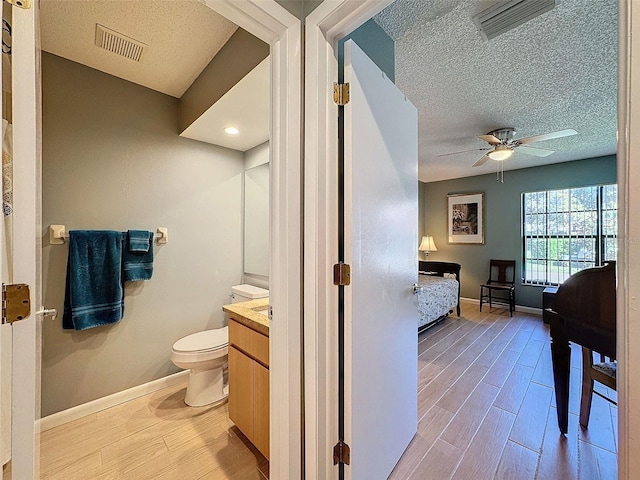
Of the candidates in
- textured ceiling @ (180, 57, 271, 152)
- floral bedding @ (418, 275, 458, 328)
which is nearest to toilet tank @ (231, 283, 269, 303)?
textured ceiling @ (180, 57, 271, 152)

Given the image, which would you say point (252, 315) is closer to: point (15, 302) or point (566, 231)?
point (15, 302)

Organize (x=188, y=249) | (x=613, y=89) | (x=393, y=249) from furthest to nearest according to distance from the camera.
Result: (x=188, y=249) < (x=613, y=89) < (x=393, y=249)

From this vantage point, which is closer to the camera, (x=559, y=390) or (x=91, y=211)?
(x=559, y=390)

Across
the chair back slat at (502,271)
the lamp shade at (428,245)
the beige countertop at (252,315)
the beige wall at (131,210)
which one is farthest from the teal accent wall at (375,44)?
the lamp shade at (428,245)

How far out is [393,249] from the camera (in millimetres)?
1418

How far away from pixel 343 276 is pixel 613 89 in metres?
2.85

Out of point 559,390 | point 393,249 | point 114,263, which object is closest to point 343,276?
point 393,249

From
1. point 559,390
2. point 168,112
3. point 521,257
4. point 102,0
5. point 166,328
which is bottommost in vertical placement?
point 559,390

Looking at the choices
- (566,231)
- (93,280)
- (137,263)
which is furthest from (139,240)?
(566,231)

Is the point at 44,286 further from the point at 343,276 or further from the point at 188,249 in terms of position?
the point at 343,276

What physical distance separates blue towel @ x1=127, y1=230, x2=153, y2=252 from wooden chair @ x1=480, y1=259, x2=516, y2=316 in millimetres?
4987

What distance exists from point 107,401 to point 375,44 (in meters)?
3.08

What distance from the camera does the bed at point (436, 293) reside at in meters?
3.40

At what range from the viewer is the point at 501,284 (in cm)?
489
